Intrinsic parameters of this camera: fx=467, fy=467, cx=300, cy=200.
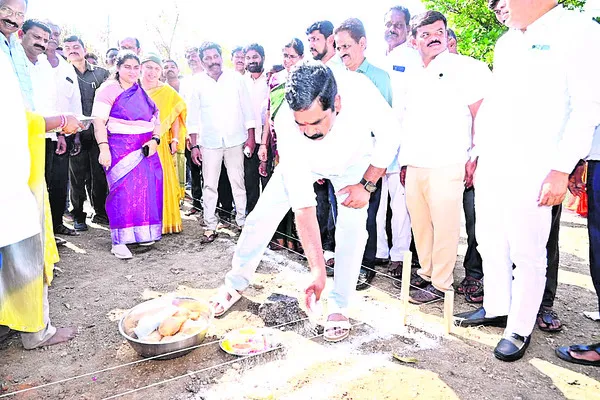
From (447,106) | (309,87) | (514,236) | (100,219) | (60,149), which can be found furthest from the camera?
(100,219)

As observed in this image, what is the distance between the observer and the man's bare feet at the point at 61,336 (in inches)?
118

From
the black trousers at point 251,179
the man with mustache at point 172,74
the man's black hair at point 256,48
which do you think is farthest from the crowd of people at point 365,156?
the man with mustache at point 172,74

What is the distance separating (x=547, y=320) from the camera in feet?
10.4

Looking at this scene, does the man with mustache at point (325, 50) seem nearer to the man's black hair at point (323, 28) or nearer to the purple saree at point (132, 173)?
the man's black hair at point (323, 28)

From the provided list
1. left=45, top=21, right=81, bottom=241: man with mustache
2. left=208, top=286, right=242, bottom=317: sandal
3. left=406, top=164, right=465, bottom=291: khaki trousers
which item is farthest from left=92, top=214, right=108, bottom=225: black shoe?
left=406, top=164, right=465, bottom=291: khaki trousers

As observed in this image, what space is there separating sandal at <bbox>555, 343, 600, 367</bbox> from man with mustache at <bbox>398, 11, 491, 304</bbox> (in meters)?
0.88

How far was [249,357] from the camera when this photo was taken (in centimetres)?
277

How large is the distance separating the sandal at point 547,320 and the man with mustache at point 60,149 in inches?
185

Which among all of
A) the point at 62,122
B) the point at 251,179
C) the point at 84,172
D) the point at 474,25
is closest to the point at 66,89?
the point at 84,172

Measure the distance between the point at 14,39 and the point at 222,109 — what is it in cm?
203

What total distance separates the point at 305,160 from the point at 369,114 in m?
0.53

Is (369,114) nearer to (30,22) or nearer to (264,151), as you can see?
(264,151)

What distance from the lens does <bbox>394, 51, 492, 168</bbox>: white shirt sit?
3299 millimetres

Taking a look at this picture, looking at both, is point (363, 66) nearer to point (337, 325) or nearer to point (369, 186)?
point (369, 186)
